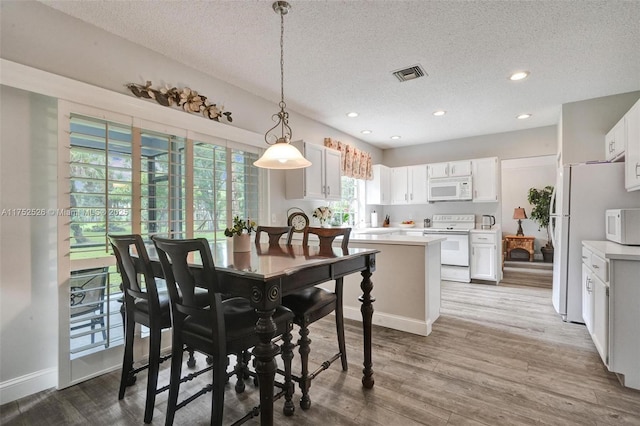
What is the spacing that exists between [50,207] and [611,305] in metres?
3.80

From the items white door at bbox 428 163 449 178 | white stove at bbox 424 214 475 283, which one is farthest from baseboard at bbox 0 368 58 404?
white door at bbox 428 163 449 178

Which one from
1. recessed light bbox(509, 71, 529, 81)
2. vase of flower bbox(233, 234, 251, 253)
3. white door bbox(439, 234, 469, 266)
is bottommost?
white door bbox(439, 234, 469, 266)

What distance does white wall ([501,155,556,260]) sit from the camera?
290 inches

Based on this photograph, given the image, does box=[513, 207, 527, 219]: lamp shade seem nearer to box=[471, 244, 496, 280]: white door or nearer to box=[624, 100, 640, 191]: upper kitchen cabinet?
box=[471, 244, 496, 280]: white door

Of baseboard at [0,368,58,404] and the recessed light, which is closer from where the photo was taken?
baseboard at [0,368,58,404]

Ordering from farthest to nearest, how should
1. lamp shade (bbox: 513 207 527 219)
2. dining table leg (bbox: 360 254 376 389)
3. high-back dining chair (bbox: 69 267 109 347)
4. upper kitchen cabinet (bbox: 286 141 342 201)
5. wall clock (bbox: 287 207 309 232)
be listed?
lamp shade (bbox: 513 207 527 219), wall clock (bbox: 287 207 309 232), upper kitchen cabinet (bbox: 286 141 342 201), high-back dining chair (bbox: 69 267 109 347), dining table leg (bbox: 360 254 376 389)

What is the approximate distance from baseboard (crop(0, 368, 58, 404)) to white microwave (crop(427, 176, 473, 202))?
17.8 feet

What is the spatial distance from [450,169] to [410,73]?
291 cm

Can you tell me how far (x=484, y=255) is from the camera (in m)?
4.95

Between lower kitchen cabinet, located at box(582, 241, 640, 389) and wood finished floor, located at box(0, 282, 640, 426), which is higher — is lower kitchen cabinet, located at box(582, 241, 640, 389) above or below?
above

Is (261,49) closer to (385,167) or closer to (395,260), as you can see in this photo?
(395,260)

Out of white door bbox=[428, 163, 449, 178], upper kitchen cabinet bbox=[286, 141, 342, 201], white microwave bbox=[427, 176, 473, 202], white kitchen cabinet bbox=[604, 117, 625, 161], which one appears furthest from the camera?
white door bbox=[428, 163, 449, 178]

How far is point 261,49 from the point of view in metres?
2.56

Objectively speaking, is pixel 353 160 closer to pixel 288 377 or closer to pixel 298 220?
pixel 298 220
